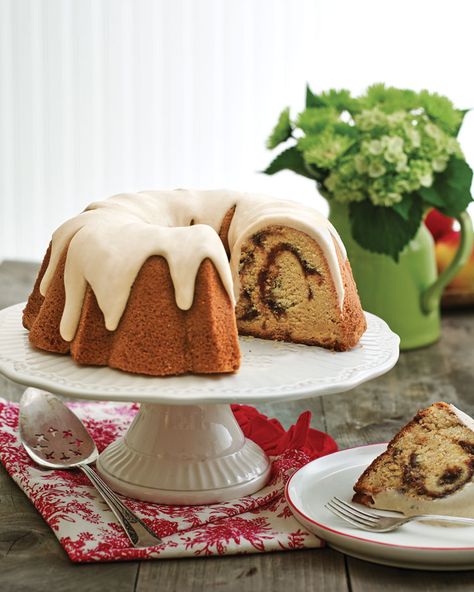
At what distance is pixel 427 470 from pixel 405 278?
43.6 inches

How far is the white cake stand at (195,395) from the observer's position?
125cm

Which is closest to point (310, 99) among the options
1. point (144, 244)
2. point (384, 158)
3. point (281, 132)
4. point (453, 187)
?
point (281, 132)

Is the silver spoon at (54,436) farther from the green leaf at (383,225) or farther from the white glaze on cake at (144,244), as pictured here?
the green leaf at (383,225)

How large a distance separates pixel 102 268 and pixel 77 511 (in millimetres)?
353

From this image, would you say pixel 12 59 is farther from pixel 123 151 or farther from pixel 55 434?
pixel 55 434

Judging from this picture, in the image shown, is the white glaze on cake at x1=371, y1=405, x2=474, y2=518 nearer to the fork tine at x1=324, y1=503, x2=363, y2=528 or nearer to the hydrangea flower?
the fork tine at x1=324, y1=503, x2=363, y2=528

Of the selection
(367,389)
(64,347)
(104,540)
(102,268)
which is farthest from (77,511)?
(367,389)

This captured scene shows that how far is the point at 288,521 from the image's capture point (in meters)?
1.32

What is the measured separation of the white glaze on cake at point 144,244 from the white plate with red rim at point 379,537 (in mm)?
302

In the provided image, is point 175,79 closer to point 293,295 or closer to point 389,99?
point 389,99

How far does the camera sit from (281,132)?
2.32 metres

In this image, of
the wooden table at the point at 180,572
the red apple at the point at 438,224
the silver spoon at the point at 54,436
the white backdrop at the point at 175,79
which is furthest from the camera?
the white backdrop at the point at 175,79

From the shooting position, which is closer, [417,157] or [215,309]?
[215,309]

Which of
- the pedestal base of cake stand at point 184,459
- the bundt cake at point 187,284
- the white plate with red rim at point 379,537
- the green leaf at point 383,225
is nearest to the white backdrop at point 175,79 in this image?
the green leaf at point 383,225
